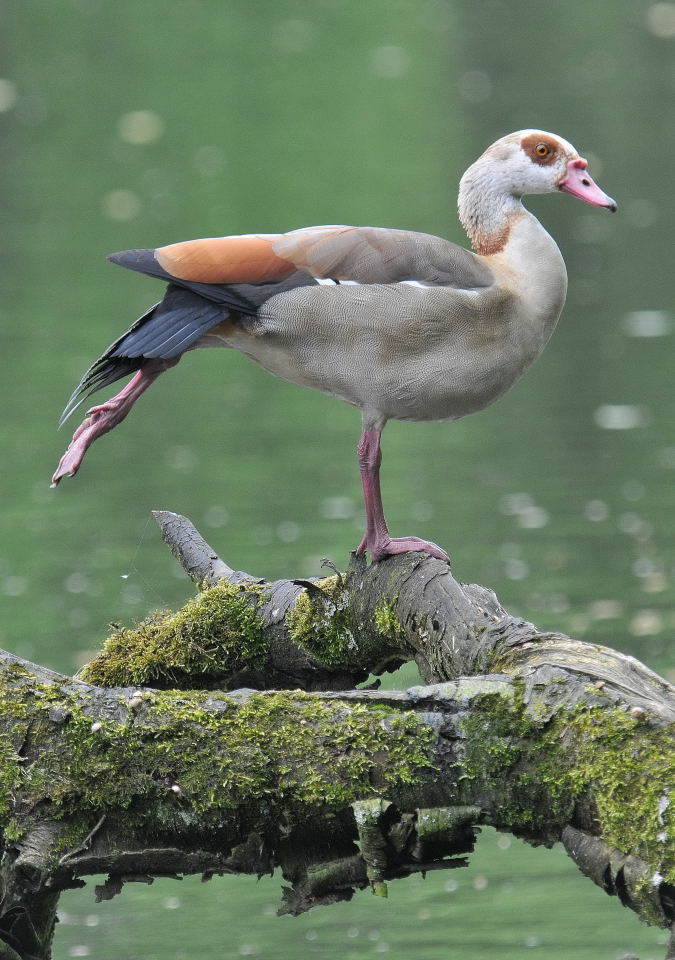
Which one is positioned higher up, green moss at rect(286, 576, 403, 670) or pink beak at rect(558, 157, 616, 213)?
pink beak at rect(558, 157, 616, 213)

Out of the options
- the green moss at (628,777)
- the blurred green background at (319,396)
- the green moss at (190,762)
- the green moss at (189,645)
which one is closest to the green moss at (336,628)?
the green moss at (189,645)

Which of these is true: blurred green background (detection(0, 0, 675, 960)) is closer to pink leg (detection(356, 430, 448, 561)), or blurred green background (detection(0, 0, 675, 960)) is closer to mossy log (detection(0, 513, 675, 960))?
pink leg (detection(356, 430, 448, 561))

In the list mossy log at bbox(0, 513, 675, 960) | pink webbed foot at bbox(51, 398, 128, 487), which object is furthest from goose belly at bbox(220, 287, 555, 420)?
mossy log at bbox(0, 513, 675, 960)

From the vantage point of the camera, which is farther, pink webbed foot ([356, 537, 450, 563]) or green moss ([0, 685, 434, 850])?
pink webbed foot ([356, 537, 450, 563])

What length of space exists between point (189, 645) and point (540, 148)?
195cm

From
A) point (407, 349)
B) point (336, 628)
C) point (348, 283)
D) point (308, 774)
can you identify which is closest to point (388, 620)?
point (336, 628)

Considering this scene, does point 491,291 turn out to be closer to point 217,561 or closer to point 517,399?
point 217,561

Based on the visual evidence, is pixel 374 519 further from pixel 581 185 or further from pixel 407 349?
pixel 581 185

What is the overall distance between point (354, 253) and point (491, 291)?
0.45 metres

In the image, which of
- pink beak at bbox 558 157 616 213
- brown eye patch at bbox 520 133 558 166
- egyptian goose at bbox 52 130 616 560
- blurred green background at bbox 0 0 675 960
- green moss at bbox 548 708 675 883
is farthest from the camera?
blurred green background at bbox 0 0 675 960

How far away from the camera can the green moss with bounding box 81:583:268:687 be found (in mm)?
5371

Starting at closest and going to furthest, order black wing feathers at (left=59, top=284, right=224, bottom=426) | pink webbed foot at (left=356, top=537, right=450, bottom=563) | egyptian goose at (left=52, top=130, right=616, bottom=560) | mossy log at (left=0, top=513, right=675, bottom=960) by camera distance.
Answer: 1. mossy log at (left=0, top=513, right=675, bottom=960)
2. black wing feathers at (left=59, top=284, right=224, bottom=426)
3. egyptian goose at (left=52, top=130, right=616, bottom=560)
4. pink webbed foot at (left=356, top=537, right=450, bottom=563)

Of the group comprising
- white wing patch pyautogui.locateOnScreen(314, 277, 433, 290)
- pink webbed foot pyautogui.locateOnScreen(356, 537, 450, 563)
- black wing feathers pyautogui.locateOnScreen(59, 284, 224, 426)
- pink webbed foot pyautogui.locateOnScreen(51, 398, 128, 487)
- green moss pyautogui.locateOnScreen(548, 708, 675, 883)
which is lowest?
green moss pyautogui.locateOnScreen(548, 708, 675, 883)

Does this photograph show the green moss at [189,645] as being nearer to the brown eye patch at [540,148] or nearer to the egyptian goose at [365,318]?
the egyptian goose at [365,318]
